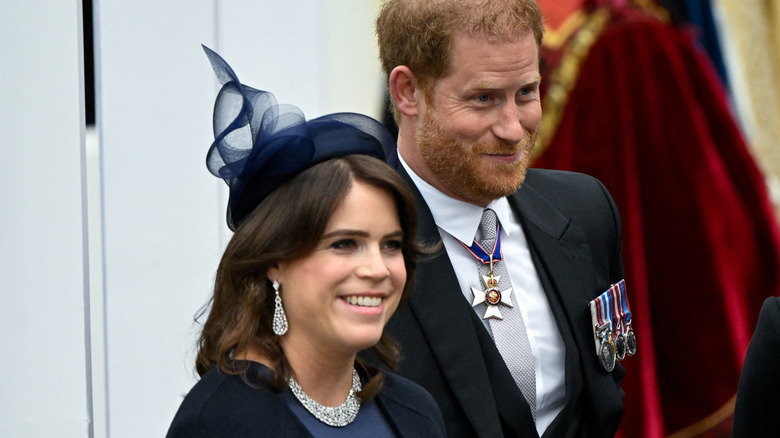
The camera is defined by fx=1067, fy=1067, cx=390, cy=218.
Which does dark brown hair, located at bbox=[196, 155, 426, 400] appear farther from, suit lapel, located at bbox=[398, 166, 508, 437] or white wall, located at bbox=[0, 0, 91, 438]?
white wall, located at bbox=[0, 0, 91, 438]

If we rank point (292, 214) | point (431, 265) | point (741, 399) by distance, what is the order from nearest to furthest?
1. point (292, 214)
2. point (741, 399)
3. point (431, 265)

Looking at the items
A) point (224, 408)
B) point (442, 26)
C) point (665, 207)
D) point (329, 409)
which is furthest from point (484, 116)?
point (665, 207)

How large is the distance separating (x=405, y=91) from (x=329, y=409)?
2.85ft

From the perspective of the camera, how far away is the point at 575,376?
230 centimetres

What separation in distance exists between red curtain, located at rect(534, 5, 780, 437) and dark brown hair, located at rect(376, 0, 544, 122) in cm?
140

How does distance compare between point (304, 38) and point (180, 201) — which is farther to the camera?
point (304, 38)

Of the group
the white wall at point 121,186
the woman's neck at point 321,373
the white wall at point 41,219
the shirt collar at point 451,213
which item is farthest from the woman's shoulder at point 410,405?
the white wall at point 41,219

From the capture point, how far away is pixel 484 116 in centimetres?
224

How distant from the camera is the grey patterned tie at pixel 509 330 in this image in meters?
2.27

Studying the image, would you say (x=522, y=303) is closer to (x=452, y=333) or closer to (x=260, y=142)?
(x=452, y=333)

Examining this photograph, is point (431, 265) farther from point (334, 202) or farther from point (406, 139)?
point (334, 202)

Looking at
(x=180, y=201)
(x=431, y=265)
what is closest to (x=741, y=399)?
(x=431, y=265)

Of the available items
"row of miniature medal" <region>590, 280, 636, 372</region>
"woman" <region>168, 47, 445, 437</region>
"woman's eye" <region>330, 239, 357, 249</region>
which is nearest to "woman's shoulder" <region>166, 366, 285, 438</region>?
"woman" <region>168, 47, 445, 437</region>

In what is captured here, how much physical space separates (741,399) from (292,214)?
984 millimetres
